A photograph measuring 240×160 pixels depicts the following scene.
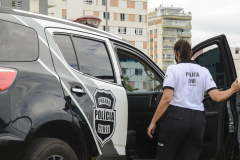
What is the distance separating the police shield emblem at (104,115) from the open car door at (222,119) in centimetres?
121

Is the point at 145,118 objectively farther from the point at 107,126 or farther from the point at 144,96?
the point at 107,126

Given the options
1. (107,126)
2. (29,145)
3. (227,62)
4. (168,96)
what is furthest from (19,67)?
(227,62)

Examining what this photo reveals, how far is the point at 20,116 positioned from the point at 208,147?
2374 mm

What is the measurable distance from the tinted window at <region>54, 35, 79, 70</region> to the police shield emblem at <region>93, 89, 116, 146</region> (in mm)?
325

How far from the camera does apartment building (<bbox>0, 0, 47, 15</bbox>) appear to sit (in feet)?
68.4

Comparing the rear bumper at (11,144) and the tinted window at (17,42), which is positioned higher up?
the tinted window at (17,42)

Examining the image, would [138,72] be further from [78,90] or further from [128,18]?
[128,18]

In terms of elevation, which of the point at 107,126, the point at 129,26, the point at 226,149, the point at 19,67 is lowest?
the point at 226,149

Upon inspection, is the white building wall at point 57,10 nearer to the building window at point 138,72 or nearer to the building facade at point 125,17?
the building facade at point 125,17

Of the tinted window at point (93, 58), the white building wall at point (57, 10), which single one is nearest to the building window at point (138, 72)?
the tinted window at point (93, 58)

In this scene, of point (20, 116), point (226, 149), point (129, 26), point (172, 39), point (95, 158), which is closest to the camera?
point (20, 116)

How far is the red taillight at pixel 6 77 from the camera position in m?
3.48

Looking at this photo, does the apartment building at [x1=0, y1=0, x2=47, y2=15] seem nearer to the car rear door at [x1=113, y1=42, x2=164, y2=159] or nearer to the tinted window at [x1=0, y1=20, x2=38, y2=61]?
the car rear door at [x1=113, y1=42, x2=164, y2=159]

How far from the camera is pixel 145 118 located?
5.73 m
